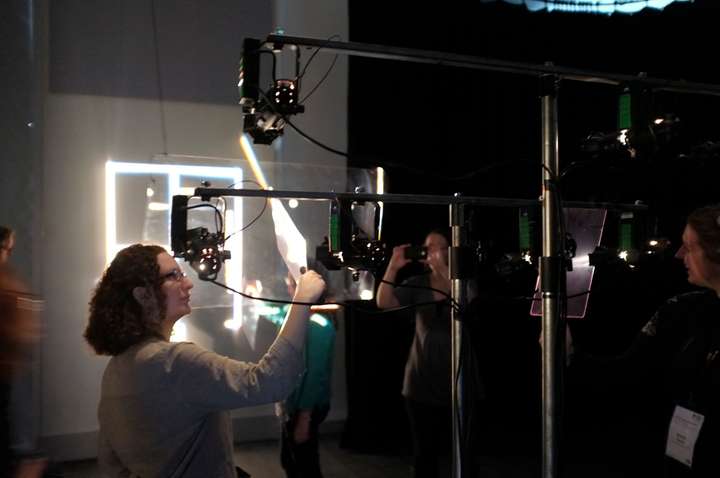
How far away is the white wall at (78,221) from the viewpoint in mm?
3629

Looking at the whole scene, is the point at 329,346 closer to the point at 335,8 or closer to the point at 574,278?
the point at 574,278

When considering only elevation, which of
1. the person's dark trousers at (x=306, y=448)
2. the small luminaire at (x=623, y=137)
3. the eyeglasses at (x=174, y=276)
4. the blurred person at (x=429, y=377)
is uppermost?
the small luminaire at (x=623, y=137)

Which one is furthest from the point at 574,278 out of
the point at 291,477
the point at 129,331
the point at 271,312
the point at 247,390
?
the point at 271,312

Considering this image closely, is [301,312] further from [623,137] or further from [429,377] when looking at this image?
[429,377]

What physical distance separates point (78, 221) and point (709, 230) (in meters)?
3.43

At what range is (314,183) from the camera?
1.88 meters

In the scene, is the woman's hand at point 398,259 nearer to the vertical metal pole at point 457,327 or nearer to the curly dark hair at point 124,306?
the vertical metal pole at point 457,327

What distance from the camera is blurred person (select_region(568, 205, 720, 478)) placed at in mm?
1406

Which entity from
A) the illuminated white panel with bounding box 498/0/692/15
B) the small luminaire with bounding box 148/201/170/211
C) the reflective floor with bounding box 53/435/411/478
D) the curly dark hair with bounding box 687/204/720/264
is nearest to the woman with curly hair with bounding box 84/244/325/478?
the curly dark hair with bounding box 687/204/720/264

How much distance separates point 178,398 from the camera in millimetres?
1144

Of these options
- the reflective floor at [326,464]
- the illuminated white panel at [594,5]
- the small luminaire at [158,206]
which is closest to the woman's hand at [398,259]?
the small luminaire at [158,206]

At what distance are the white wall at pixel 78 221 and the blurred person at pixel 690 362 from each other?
267cm

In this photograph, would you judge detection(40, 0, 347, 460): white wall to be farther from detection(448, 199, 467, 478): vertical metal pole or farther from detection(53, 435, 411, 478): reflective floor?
detection(448, 199, 467, 478): vertical metal pole

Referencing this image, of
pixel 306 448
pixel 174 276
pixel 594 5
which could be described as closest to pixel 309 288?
pixel 174 276
